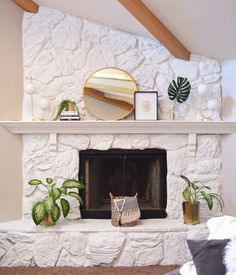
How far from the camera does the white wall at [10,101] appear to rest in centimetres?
314

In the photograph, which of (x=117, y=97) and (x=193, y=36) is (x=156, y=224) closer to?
(x=117, y=97)

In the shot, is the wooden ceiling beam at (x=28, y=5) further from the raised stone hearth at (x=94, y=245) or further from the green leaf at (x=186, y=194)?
the green leaf at (x=186, y=194)

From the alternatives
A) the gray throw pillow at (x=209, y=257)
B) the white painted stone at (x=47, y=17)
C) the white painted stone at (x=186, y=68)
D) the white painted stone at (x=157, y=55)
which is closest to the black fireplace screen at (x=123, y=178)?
the white painted stone at (x=186, y=68)

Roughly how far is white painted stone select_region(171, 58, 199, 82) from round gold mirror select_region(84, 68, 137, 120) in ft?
1.59

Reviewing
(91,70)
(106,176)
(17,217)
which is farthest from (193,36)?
(17,217)

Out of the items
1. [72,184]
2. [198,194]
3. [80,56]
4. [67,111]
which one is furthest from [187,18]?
[72,184]

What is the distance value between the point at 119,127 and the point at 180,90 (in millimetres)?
684

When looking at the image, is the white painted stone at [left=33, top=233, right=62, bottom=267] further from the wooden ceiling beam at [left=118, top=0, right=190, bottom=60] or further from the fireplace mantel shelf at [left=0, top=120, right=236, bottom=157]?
the wooden ceiling beam at [left=118, top=0, right=190, bottom=60]

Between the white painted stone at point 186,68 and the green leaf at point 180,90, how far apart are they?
5.1 inches

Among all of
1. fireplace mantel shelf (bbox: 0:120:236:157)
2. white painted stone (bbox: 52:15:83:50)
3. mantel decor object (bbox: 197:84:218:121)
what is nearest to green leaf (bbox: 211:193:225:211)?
fireplace mantel shelf (bbox: 0:120:236:157)

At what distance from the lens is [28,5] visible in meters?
3.24

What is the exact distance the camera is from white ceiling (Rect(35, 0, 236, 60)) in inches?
97.7

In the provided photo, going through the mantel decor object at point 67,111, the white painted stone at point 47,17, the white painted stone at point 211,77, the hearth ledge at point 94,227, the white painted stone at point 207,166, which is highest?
the white painted stone at point 47,17

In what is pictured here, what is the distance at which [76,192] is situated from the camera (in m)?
3.24
